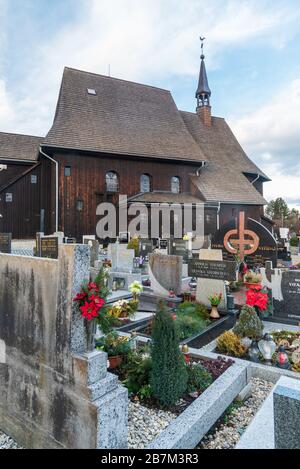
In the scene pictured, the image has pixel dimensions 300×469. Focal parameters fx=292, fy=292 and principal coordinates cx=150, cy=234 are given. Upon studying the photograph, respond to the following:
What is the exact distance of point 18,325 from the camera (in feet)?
9.26

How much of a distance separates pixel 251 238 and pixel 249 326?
5185 millimetres

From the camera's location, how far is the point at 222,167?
25594mm

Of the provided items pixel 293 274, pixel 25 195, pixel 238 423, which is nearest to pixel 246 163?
pixel 25 195

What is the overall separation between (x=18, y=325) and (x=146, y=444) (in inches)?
62.4

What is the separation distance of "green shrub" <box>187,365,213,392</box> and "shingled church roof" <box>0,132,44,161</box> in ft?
76.6

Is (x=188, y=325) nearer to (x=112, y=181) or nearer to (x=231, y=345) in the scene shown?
(x=231, y=345)

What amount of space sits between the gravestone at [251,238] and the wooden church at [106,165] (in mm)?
10636

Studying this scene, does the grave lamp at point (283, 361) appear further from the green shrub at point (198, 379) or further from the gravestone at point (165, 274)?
the gravestone at point (165, 274)

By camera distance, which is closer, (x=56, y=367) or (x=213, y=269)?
(x=56, y=367)

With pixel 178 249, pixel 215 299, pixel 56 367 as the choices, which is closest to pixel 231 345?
pixel 215 299

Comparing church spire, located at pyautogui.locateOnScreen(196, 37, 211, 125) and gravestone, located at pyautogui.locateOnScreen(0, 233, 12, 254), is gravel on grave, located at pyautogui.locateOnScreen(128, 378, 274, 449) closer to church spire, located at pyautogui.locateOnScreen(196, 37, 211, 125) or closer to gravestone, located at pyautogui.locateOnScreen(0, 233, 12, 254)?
gravestone, located at pyautogui.locateOnScreen(0, 233, 12, 254)

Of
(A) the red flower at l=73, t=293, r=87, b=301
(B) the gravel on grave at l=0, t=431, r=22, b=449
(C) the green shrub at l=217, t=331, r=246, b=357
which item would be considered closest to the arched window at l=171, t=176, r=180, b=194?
(C) the green shrub at l=217, t=331, r=246, b=357

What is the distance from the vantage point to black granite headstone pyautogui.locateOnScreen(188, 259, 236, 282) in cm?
645

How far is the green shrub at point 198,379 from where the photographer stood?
3.34 metres
